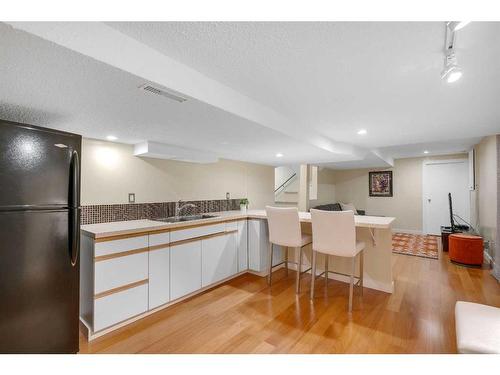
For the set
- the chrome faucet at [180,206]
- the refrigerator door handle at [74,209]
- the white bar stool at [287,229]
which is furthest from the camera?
the chrome faucet at [180,206]

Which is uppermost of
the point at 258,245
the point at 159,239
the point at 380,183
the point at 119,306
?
the point at 380,183

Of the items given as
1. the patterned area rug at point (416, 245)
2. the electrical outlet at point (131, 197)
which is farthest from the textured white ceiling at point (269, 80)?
the patterned area rug at point (416, 245)

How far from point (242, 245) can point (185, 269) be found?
96 cm

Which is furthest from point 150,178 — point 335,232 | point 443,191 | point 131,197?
point 443,191

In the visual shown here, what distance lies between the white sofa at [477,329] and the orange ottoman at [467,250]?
2994 millimetres

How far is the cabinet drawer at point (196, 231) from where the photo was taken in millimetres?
2453

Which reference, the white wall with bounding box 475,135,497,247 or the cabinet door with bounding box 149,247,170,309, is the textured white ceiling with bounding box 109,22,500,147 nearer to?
the white wall with bounding box 475,135,497,247

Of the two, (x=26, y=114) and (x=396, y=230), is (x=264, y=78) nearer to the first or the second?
(x=26, y=114)

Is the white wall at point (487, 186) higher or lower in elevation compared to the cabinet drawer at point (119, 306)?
higher

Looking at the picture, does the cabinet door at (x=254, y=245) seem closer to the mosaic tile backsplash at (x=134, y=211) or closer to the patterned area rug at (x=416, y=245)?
the mosaic tile backsplash at (x=134, y=211)

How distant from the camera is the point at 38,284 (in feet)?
4.81

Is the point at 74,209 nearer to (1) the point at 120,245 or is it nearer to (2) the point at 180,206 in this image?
(1) the point at 120,245

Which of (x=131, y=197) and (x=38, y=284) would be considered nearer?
(x=38, y=284)

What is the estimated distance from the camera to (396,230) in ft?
21.5
